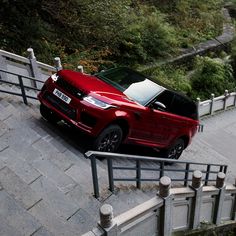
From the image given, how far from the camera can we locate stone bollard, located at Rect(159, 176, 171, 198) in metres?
4.84

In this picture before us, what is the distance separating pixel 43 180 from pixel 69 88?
170 centimetres

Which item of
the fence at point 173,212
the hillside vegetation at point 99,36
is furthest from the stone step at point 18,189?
the hillside vegetation at point 99,36

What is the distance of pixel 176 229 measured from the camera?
6.04 metres

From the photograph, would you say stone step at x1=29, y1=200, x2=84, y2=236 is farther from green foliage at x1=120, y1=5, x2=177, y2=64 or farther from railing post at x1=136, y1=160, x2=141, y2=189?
green foliage at x1=120, y1=5, x2=177, y2=64

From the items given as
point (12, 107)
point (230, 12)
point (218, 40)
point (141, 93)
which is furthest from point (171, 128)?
point (230, 12)

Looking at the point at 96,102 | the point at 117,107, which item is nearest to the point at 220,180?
the point at 117,107

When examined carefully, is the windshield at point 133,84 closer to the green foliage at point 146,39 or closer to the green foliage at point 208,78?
the green foliage at point 146,39

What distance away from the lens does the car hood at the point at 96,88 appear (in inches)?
251

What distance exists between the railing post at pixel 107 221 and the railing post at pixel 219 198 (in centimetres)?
299

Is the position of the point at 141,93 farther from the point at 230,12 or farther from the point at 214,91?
the point at 230,12

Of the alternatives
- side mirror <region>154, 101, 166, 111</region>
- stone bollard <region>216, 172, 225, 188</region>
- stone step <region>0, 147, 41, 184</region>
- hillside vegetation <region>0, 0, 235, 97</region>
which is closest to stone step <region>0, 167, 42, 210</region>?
stone step <region>0, 147, 41, 184</region>

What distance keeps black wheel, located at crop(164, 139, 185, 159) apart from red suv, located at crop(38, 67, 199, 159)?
0.10 meters

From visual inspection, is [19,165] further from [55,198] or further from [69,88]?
[69,88]

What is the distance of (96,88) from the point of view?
21.6ft
